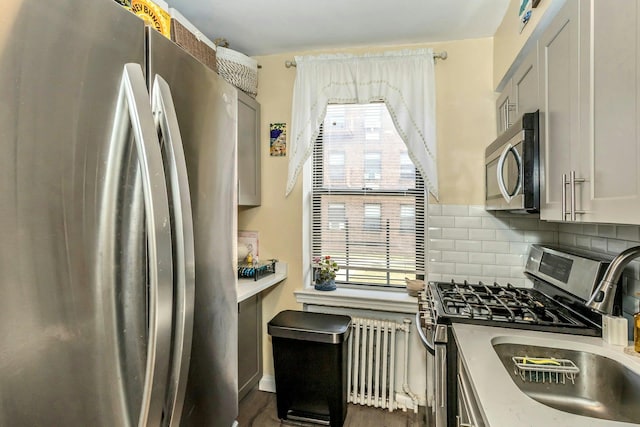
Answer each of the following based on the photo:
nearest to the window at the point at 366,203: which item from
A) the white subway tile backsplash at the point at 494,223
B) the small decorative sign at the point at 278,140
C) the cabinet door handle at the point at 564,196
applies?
the small decorative sign at the point at 278,140

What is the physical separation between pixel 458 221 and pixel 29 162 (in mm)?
2289

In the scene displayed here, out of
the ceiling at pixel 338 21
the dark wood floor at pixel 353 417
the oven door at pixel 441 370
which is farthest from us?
the dark wood floor at pixel 353 417

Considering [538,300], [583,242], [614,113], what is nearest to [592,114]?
[614,113]

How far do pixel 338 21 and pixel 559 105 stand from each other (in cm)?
144

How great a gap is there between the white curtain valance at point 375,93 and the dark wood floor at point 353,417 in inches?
58.4

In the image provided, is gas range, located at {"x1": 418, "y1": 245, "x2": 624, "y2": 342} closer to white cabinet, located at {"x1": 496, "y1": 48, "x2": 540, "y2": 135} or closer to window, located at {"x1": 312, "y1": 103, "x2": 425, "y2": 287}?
window, located at {"x1": 312, "y1": 103, "x2": 425, "y2": 287}

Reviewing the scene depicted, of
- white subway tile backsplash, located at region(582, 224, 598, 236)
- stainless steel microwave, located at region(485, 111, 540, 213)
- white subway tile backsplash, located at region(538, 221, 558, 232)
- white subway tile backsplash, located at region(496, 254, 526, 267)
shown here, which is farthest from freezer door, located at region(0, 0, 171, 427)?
white subway tile backsplash, located at region(538, 221, 558, 232)

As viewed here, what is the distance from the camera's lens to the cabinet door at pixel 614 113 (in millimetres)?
830

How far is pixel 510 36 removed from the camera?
1889 mm

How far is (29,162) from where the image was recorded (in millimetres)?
605

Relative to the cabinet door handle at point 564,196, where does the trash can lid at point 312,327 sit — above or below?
below

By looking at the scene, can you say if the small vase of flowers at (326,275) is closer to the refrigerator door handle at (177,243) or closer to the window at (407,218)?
the window at (407,218)

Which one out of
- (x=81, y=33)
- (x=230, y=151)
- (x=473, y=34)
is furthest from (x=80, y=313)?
(x=473, y=34)

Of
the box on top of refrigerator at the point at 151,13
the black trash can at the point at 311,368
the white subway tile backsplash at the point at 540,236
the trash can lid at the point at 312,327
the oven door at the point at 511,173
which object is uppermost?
the box on top of refrigerator at the point at 151,13
